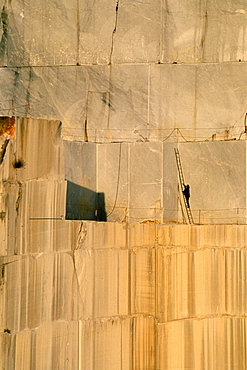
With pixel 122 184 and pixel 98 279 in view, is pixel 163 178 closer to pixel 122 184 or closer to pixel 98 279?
pixel 122 184

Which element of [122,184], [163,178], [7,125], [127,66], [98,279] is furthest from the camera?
[127,66]

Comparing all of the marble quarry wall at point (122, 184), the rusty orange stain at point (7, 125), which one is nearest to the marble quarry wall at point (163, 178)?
the marble quarry wall at point (122, 184)

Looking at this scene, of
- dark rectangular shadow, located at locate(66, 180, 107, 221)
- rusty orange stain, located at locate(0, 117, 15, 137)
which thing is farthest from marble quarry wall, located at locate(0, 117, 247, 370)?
dark rectangular shadow, located at locate(66, 180, 107, 221)

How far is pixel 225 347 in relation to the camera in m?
9.46

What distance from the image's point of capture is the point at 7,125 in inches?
320

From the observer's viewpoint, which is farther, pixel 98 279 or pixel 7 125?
pixel 98 279

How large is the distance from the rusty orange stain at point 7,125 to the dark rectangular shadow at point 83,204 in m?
1.81

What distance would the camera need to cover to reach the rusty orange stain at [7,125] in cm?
813

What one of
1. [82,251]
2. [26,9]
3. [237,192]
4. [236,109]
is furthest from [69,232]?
[26,9]

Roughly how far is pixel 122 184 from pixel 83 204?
29.1 inches

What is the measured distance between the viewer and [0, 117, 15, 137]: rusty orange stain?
8.13 meters

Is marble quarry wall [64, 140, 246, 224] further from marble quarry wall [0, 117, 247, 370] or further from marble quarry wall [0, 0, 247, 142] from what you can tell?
marble quarry wall [0, 0, 247, 142]

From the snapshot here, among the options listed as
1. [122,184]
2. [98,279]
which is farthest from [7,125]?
[122,184]

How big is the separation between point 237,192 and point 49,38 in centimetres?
410
